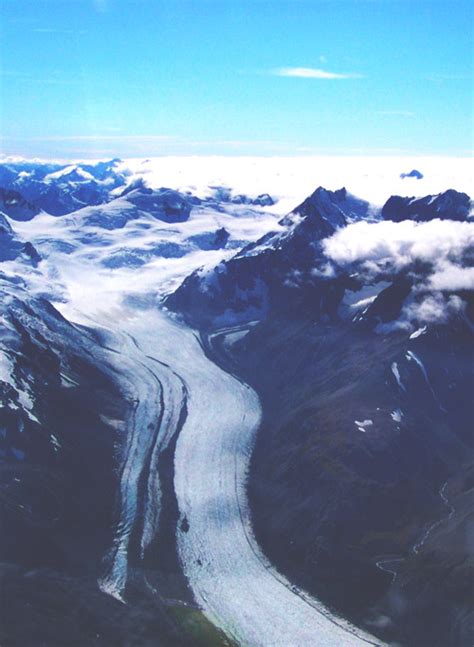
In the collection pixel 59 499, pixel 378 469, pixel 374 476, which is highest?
pixel 378 469

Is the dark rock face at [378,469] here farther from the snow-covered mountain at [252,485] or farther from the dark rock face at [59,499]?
the dark rock face at [59,499]

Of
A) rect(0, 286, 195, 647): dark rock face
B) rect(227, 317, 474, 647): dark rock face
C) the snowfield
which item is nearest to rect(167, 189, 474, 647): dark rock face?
rect(227, 317, 474, 647): dark rock face

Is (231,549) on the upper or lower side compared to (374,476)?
lower

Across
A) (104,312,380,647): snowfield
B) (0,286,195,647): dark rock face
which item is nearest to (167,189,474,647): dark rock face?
(104,312,380,647): snowfield

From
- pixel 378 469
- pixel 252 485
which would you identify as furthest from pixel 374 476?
pixel 252 485

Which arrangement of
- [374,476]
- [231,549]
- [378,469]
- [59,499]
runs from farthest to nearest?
1. [378,469]
2. [374,476]
3. [59,499]
4. [231,549]

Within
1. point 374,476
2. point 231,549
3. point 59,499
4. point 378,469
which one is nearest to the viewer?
point 231,549

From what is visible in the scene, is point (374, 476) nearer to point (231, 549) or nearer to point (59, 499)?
point (231, 549)

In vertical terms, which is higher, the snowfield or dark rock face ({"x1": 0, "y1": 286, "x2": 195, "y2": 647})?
dark rock face ({"x1": 0, "y1": 286, "x2": 195, "y2": 647})

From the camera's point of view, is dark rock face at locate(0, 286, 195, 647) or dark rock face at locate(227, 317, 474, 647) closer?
dark rock face at locate(0, 286, 195, 647)

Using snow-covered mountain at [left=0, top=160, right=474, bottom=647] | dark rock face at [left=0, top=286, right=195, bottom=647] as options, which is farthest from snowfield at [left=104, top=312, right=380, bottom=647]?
dark rock face at [left=0, top=286, right=195, bottom=647]

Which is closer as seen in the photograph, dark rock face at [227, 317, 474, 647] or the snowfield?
the snowfield

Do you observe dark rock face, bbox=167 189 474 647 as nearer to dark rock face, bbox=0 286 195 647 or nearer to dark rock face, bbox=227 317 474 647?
dark rock face, bbox=227 317 474 647

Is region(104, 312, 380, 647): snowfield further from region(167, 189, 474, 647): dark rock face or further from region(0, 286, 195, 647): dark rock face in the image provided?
region(0, 286, 195, 647): dark rock face
